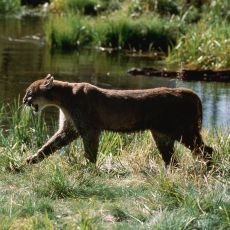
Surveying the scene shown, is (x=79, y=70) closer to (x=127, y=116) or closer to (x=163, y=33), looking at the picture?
(x=163, y=33)

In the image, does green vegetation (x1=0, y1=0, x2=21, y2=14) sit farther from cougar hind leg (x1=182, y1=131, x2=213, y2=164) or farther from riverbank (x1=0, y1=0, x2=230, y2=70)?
cougar hind leg (x1=182, y1=131, x2=213, y2=164)

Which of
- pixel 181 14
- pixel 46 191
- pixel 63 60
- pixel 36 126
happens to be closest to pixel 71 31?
pixel 63 60

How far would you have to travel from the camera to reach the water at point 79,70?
18.6 metres

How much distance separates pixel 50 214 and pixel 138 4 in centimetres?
2484

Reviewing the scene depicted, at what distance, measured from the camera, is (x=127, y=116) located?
32.2ft

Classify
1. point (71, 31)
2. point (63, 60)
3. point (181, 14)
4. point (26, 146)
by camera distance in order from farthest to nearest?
point (181, 14) → point (71, 31) → point (63, 60) → point (26, 146)

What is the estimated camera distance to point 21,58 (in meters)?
23.9

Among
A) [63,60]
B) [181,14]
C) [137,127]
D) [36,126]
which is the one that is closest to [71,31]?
[63,60]

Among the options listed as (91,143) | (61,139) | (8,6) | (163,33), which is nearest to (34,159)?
(61,139)

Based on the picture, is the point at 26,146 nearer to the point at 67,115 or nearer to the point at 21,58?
the point at 67,115

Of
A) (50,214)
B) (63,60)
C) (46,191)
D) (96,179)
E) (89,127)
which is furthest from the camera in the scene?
(63,60)

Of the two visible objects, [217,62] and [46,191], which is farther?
[217,62]

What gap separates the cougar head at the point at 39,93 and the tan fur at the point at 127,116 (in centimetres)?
14

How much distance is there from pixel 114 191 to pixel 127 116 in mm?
1564
